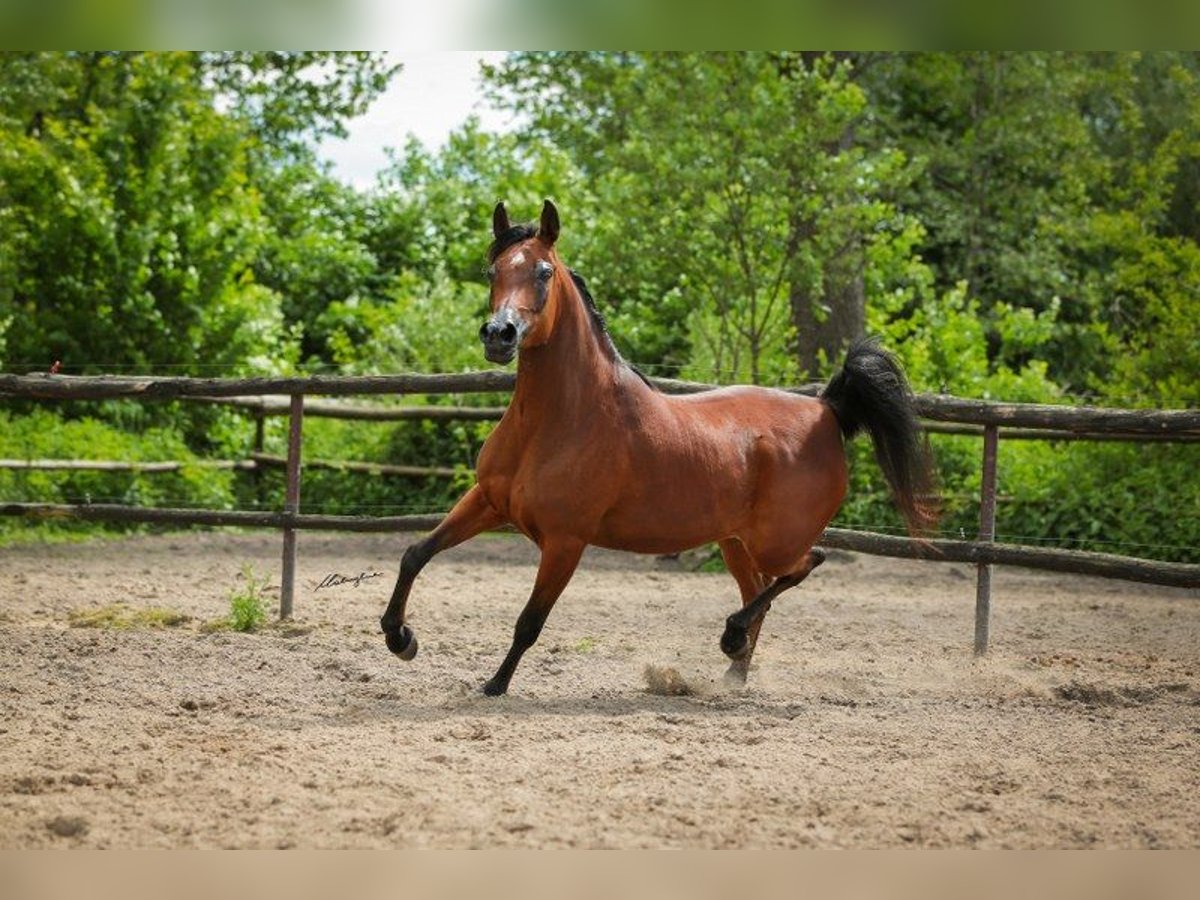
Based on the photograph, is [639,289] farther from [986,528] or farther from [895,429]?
[895,429]

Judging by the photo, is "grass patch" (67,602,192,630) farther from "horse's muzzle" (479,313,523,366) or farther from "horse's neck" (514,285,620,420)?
"horse's muzzle" (479,313,523,366)

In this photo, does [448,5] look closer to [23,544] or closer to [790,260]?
[23,544]

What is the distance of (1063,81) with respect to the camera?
60.4 feet

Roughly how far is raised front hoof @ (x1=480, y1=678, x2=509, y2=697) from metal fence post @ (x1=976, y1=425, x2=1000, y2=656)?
265cm

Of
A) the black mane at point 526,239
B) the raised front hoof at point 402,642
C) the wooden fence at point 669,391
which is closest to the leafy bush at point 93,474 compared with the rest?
the wooden fence at point 669,391

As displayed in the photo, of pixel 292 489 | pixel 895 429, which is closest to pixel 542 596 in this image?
pixel 895 429

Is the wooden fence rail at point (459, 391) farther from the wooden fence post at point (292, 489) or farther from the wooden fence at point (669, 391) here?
the wooden fence post at point (292, 489)

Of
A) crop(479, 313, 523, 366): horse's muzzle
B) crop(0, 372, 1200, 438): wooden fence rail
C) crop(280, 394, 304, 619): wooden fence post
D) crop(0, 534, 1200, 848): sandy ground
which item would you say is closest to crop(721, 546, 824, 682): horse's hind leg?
crop(0, 534, 1200, 848): sandy ground

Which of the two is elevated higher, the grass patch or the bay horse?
the bay horse

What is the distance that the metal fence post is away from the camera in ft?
22.9

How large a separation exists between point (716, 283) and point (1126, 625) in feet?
17.6

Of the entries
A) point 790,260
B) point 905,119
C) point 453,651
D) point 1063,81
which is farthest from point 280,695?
point 905,119

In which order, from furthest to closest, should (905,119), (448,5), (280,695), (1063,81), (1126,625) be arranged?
1. (905,119)
2. (1063,81)
3. (1126,625)
4. (280,695)
5. (448,5)

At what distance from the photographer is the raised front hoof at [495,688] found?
5.49 meters
